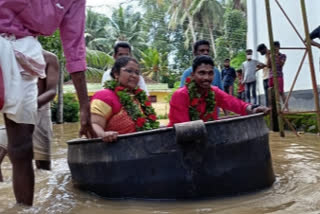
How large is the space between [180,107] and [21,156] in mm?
1576

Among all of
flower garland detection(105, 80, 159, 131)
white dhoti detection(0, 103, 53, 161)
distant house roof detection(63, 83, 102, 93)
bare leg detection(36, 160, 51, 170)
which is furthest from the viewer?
distant house roof detection(63, 83, 102, 93)

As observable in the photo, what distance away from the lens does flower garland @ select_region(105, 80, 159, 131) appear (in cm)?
360

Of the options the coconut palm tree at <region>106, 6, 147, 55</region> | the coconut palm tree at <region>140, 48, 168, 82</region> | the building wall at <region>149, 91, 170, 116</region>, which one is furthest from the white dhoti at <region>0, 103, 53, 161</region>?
the coconut palm tree at <region>106, 6, 147, 55</region>

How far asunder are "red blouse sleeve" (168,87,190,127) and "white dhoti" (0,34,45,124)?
146 cm

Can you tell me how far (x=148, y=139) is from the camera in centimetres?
280

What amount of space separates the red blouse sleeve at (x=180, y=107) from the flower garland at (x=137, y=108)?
0.21m

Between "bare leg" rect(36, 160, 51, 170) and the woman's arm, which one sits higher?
the woman's arm

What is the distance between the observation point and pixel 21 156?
2375 millimetres

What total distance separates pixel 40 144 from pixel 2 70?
6.49 ft

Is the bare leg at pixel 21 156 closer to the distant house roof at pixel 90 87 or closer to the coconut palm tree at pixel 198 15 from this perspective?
the distant house roof at pixel 90 87

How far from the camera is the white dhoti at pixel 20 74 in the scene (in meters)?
2.19

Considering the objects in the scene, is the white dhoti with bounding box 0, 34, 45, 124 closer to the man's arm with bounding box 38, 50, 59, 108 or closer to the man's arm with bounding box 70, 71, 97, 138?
the man's arm with bounding box 70, 71, 97, 138

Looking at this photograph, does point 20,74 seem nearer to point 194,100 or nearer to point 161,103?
point 194,100

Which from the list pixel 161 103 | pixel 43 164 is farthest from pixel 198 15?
pixel 43 164
